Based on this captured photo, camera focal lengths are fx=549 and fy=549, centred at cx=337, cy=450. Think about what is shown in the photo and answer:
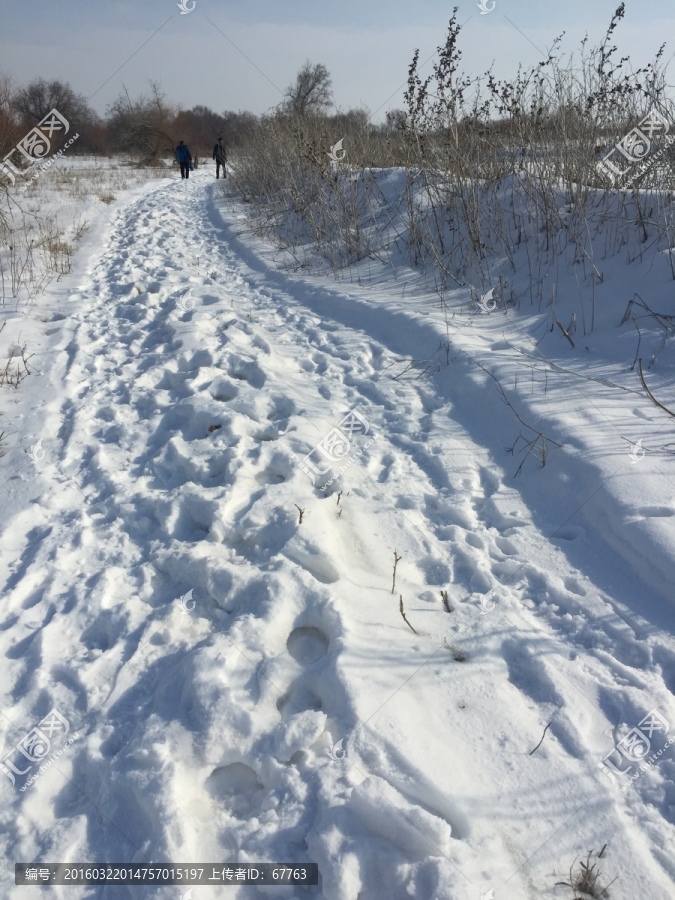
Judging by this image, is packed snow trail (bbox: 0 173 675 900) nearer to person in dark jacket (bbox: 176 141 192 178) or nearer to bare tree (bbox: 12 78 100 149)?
person in dark jacket (bbox: 176 141 192 178)

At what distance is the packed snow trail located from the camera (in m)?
1.46

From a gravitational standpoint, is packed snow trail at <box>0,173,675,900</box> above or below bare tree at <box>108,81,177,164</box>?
below

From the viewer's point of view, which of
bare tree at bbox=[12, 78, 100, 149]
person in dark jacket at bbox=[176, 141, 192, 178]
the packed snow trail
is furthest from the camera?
bare tree at bbox=[12, 78, 100, 149]

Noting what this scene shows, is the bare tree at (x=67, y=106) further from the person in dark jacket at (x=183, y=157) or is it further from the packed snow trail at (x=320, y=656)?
the packed snow trail at (x=320, y=656)

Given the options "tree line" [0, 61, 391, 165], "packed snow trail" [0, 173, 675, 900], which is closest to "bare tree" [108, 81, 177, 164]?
"tree line" [0, 61, 391, 165]

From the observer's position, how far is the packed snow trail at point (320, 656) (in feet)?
4.79

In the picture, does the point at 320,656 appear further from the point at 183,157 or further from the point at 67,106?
the point at 67,106

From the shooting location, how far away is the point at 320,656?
199 cm

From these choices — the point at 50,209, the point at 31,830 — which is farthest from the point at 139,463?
the point at 50,209

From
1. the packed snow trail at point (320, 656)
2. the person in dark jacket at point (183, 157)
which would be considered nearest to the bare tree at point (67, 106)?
the person in dark jacket at point (183, 157)

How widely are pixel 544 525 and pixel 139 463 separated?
2.16 meters

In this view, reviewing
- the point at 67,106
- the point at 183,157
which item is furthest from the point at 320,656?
the point at 67,106

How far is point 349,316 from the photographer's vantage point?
207 inches

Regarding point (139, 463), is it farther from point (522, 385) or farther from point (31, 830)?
point (522, 385)
